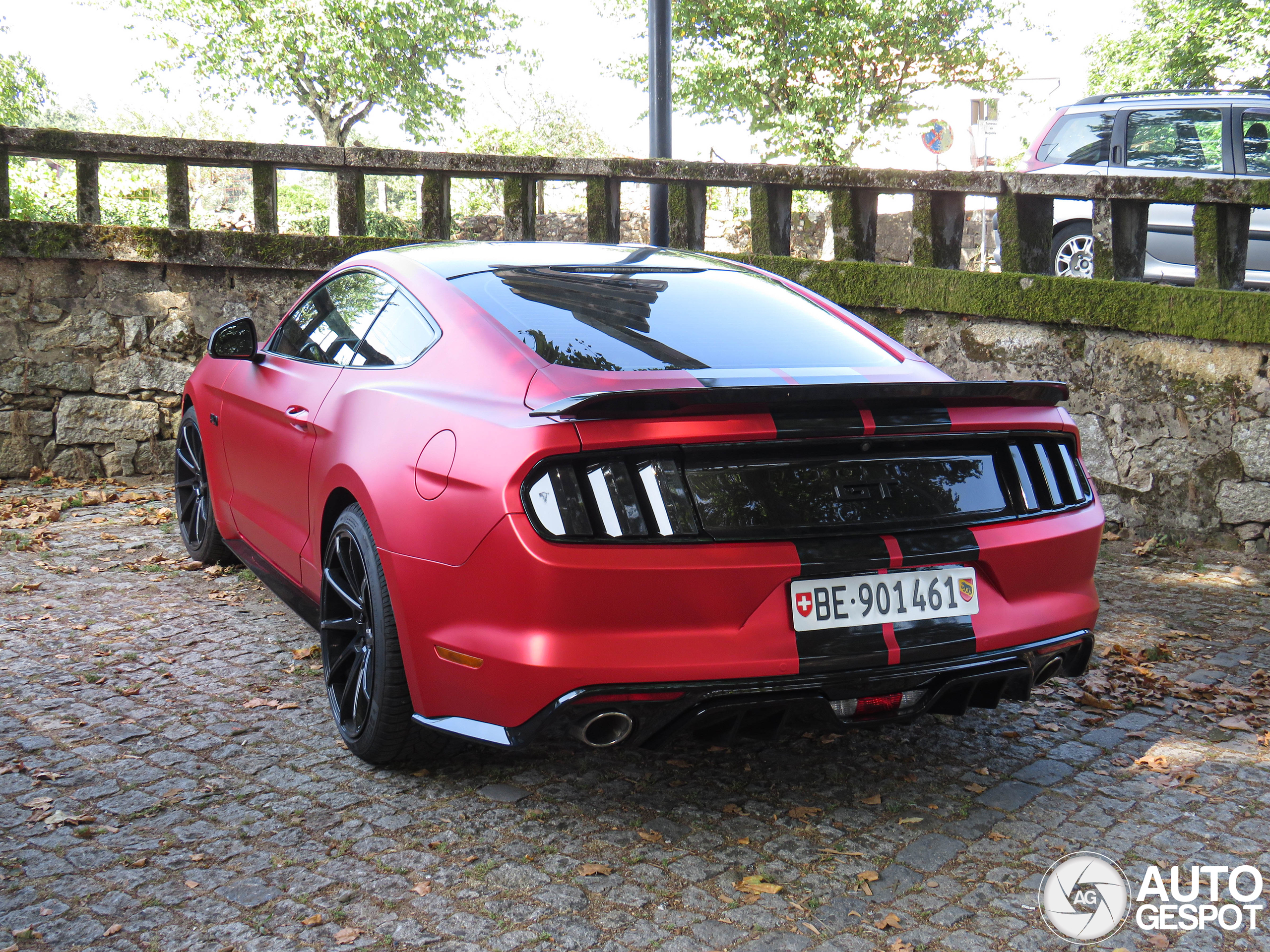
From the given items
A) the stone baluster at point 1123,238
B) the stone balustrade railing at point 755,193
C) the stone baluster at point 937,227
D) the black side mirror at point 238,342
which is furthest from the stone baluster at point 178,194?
the stone baluster at point 1123,238

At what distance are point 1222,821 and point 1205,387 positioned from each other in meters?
3.35

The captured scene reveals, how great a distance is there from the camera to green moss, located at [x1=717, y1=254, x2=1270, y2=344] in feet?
18.2

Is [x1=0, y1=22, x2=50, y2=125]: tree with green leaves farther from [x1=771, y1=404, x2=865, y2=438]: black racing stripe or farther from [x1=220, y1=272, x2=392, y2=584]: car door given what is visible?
[x1=771, y1=404, x2=865, y2=438]: black racing stripe

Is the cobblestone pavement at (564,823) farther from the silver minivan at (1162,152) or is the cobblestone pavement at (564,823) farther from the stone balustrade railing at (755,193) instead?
the silver minivan at (1162,152)

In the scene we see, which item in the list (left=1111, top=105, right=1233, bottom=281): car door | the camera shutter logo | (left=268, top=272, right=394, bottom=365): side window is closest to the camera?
the camera shutter logo

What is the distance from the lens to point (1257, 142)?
925cm

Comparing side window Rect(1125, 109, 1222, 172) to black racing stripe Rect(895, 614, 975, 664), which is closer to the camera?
black racing stripe Rect(895, 614, 975, 664)

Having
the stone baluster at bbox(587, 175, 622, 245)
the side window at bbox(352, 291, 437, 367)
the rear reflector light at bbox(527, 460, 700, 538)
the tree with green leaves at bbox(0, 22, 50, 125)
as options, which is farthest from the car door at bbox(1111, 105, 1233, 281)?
the tree with green leaves at bbox(0, 22, 50, 125)

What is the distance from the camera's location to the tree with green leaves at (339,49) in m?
32.8

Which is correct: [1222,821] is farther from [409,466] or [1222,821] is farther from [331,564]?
[331,564]

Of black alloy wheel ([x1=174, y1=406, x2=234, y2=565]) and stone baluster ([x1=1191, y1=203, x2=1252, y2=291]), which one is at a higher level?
stone baluster ([x1=1191, y1=203, x2=1252, y2=291])

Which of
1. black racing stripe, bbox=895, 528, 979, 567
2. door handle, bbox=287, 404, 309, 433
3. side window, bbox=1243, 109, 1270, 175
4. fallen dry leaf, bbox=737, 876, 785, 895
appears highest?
side window, bbox=1243, 109, 1270, 175

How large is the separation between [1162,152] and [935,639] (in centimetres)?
869

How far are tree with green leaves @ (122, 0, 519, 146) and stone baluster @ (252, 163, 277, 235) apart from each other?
88.6 ft
